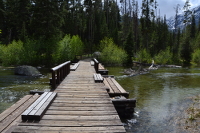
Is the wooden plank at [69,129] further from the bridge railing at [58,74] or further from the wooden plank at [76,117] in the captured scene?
the bridge railing at [58,74]

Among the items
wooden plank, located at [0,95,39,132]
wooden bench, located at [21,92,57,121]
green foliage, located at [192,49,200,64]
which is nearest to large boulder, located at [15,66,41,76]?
wooden plank, located at [0,95,39,132]

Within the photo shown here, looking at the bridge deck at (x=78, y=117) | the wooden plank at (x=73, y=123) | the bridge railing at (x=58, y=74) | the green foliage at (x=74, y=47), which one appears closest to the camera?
the bridge deck at (x=78, y=117)

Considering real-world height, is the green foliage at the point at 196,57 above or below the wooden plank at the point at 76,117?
above

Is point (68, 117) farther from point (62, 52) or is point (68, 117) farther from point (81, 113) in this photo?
point (62, 52)

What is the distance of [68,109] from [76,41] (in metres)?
30.4

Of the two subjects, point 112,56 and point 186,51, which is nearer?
point 112,56

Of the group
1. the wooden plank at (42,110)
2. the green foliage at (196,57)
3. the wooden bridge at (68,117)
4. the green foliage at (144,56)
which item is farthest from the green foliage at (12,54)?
the green foliage at (196,57)

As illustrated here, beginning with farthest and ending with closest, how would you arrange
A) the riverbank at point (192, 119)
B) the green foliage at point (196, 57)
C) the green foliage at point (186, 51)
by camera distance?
1. the green foliage at point (196, 57)
2. the green foliage at point (186, 51)
3. the riverbank at point (192, 119)

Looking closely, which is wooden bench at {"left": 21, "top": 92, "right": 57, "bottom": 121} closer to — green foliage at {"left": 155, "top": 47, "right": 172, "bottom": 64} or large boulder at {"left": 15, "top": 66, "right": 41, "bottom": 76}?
large boulder at {"left": 15, "top": 66, "right": 41, "bottom": 76}

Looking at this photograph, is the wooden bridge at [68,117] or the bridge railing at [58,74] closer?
the wooden bridge at [68,117]

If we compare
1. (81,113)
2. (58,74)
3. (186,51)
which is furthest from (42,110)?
(186,51)

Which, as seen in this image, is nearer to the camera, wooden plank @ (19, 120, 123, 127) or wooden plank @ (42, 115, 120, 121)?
wooden plank @ (19, 120, 123, 127)

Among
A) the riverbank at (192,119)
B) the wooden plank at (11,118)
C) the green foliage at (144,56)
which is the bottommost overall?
the riverbank at (192,119)

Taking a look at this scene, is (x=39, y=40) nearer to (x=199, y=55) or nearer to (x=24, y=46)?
(x=24, y=46)
